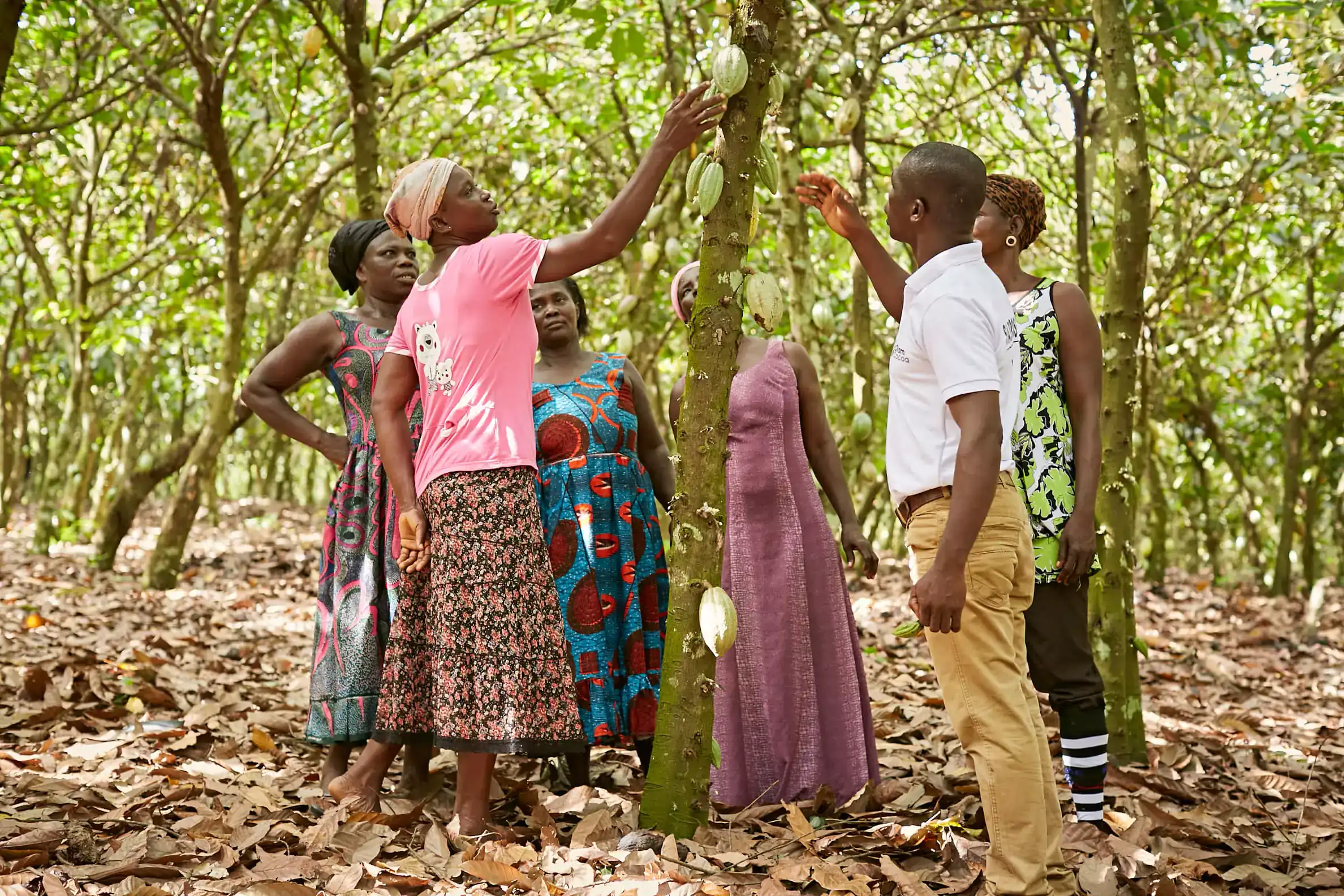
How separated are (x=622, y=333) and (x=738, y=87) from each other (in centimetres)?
249

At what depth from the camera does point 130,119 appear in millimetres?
9789

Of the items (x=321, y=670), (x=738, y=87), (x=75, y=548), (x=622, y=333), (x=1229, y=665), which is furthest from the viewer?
(x=75, y=548)

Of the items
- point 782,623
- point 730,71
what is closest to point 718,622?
point 782,623

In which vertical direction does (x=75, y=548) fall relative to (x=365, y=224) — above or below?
below

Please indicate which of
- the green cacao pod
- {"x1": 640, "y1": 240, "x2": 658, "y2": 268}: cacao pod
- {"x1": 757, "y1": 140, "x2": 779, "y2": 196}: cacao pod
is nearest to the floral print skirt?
{"x1": 757, "y1": 140, "x2": 779, "y2": 196}: cacao pod

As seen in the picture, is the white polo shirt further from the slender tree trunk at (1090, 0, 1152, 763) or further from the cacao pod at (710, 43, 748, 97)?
the slender tree trunk at (1090, 0, 1152, 763)

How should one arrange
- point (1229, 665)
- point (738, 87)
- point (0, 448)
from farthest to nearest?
point (0, 448)
point (1229, 665)
point (738, 87)

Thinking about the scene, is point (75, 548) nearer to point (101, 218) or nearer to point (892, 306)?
point (101, 218)

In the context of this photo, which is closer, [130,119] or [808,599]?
[808,599]

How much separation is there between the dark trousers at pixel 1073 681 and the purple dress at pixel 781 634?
644mm

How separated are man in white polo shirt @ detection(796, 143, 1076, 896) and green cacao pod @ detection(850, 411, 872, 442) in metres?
2.27

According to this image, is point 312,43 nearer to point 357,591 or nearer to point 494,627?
point 357,591

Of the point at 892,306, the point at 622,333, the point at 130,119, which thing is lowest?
the point at 892,306

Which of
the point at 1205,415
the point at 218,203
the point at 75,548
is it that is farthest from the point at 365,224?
the point at 1205,415
